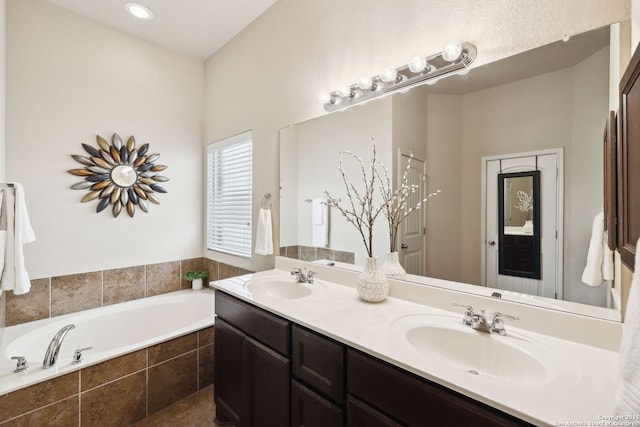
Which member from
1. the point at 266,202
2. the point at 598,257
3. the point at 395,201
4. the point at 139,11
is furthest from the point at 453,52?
the point at 139,11

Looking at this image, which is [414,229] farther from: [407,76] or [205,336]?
[205,336]

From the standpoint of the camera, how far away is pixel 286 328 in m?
1.26

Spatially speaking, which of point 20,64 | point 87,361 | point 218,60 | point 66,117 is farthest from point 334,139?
point 20,64

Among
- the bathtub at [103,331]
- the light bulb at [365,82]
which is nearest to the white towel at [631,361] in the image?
the light bulb at [365,82]

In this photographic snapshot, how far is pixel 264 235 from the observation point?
2.21 metres

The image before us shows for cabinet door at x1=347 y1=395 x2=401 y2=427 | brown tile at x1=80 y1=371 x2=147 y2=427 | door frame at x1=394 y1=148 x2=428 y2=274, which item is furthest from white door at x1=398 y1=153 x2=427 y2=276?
brown tile at x1=80 y1=371 x2=147 y2=427

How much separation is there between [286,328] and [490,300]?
89 cm

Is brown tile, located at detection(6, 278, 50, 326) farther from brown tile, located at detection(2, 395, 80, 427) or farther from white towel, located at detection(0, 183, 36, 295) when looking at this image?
brown tile, located at detection(2, 395, 80, 427)

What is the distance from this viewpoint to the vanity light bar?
1.25 metres

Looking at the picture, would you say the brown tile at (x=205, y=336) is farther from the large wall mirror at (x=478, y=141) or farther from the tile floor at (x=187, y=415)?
the large wall mirror at (x=478, y=141)

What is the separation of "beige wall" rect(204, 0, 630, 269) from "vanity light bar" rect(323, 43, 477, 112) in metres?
0.08

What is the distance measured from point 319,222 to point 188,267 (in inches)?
69.4

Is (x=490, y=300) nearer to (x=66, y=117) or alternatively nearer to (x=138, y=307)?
(x=138, y=307)

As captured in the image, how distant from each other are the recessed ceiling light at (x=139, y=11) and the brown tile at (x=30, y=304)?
2.19 metres
